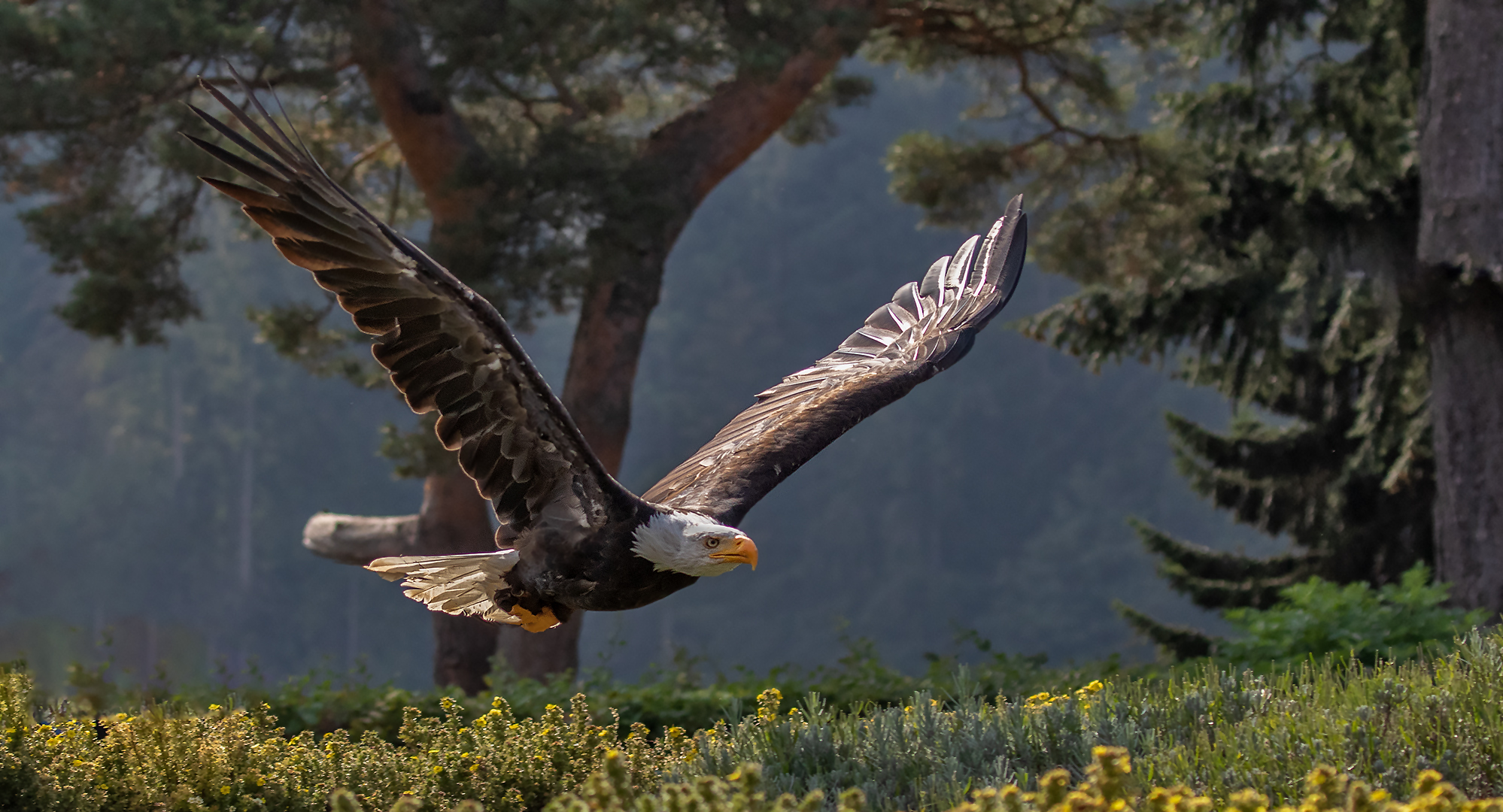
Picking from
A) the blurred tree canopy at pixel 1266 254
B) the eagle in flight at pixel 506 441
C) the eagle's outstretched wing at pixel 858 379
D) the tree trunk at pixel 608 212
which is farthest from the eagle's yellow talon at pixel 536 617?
the blurred tree canopy at pixel 1266 254

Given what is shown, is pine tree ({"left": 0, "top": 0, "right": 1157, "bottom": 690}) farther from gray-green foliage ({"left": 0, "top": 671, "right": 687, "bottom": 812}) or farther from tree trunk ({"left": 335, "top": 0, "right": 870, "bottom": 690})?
gray-green foliage ({"left": 0, "top": 671, "right": 687, "bottom": 812})

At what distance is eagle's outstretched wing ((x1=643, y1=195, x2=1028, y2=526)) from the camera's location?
421 centimetres

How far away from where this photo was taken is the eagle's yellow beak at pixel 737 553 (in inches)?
136

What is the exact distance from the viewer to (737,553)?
3459 mm

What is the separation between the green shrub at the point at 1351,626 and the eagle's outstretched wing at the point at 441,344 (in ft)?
13.0

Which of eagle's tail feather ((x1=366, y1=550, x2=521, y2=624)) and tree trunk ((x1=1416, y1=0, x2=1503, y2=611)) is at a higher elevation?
tree trunk ((x1=1416, y1=0, x2=1503, y2=611))

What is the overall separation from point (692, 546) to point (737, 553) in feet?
0.43

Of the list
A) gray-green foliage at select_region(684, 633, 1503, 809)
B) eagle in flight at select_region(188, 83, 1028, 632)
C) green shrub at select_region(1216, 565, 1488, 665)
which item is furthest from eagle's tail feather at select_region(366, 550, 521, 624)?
green shrub at select_region(1216, 565, 1488, 665)

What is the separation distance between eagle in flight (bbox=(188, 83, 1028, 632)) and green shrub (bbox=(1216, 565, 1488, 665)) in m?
2.87

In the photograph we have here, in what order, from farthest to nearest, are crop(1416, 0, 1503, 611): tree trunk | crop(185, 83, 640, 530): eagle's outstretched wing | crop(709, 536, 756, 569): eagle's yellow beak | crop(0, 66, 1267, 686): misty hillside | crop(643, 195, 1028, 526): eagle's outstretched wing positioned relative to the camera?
crop(0, 66, 1267, 686): misty hillside
crop(1416, 0, 1503, 611): tree trunk
crop(643, 195, 1028, 526): eagle's outstretched wing
crop(709, 536, 756, 569): eagle's yellow beak
crop(185, 83, 640, 530): eagle's outstretched wing

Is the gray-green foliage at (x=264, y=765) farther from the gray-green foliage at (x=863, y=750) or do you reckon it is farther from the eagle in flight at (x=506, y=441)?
the eagle in flight at (x=506, y=441)

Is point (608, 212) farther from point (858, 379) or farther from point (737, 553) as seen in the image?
point (737, 553)

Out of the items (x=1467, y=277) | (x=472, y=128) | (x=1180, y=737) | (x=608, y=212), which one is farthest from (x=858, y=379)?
(x=472, y=128)

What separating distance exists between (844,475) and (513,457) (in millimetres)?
47948
